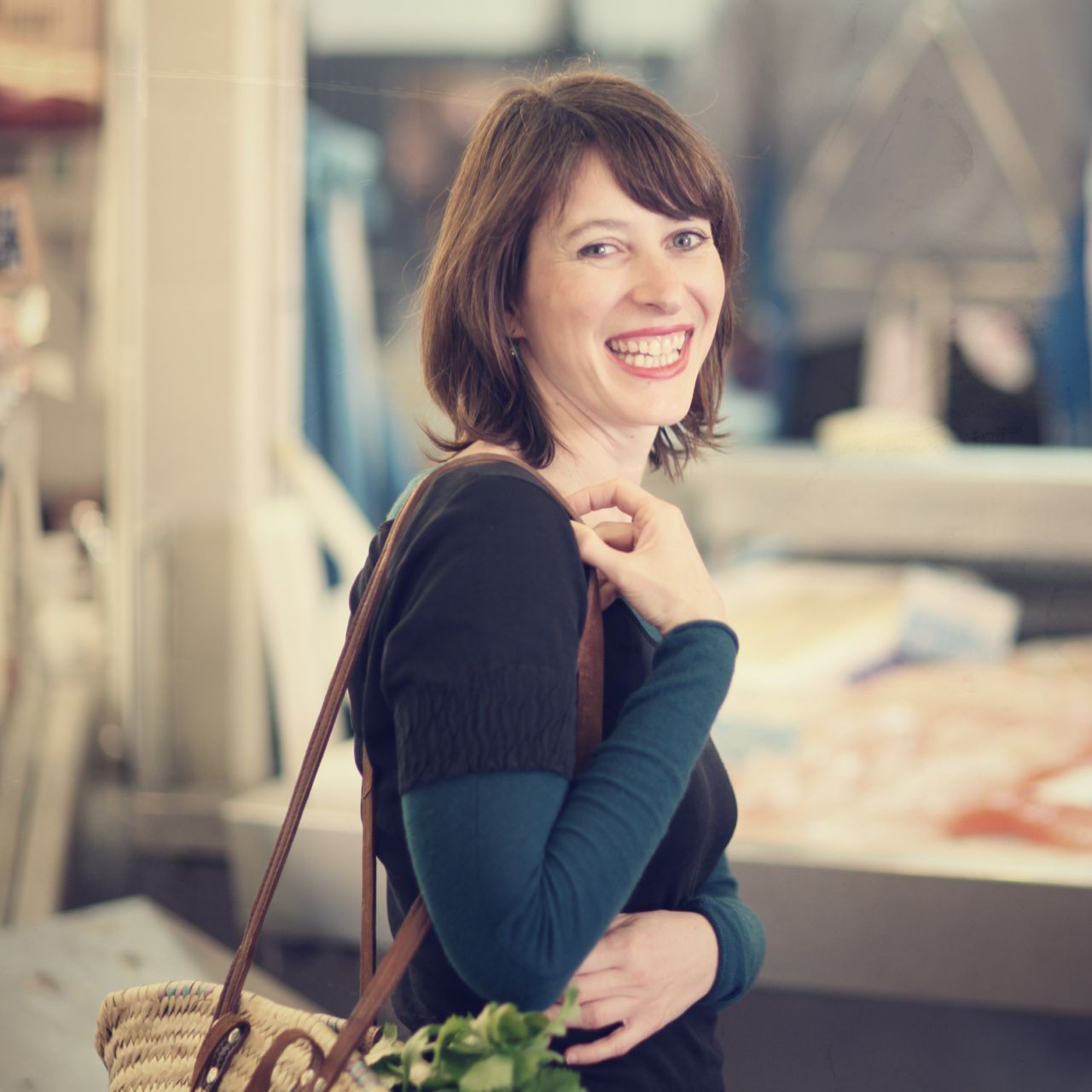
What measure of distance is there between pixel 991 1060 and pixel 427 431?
4.31 feet

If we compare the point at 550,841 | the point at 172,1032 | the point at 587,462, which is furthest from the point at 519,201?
the point at 172,1032

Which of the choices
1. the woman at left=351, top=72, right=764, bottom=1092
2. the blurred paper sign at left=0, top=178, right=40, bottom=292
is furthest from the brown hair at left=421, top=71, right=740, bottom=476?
the blurred paper sign at left=0, top=178, right=40, bottom=292

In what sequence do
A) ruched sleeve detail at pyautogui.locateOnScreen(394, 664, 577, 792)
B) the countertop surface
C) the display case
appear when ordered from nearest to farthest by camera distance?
ruched sleeve detail at pyautogui.locateOnScreen(394, 664, 577, 792), the display case, the countertop surface

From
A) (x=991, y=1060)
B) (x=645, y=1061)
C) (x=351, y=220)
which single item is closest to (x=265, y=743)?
(x=351, y=220)

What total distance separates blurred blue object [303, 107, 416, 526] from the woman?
4.36ft

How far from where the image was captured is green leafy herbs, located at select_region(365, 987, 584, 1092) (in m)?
0.98

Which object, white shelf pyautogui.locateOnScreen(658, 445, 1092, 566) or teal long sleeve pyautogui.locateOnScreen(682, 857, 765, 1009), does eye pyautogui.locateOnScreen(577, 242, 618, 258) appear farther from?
white shelf pyautogui.locateOnScreen(658, 445, 1092, 566)

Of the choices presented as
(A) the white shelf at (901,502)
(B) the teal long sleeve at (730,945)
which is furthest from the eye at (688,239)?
(A) the white shelf at (901,502)

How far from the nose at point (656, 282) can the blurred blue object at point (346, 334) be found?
1.43 m

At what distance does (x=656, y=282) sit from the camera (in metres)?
1.13

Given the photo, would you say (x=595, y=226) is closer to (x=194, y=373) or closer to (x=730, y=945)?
(x=730, y=945)

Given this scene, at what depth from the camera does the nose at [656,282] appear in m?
1.13

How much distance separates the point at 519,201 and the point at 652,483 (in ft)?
4.61

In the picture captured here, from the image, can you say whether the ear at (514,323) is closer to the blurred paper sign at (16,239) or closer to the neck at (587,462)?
the neck at (587,462)
